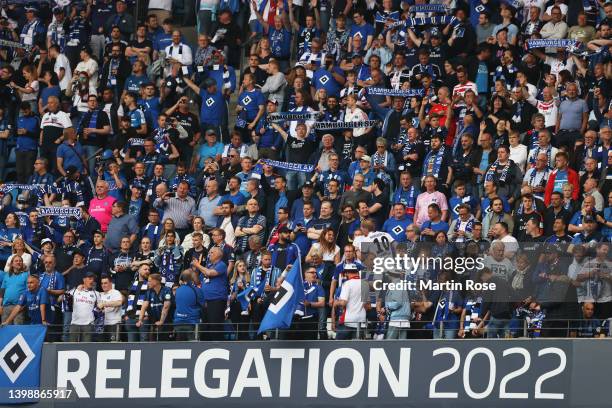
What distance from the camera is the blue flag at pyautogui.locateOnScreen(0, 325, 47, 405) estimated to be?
20433mm

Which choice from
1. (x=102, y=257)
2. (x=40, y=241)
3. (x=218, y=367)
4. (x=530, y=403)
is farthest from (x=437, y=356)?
(x=40, y=241)

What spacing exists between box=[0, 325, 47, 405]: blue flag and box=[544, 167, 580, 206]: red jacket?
6799 mm

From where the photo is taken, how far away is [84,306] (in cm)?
2077

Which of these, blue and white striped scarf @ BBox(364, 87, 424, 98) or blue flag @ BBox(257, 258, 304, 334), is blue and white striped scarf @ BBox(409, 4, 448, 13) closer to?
blue and white striped scarf @ BBox(364, 87, 424, 98)

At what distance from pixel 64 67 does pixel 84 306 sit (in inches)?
262

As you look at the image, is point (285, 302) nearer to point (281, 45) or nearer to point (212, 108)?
point (212, 108)

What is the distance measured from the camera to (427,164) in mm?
21500

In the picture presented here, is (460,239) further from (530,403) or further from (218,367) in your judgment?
(218,367)

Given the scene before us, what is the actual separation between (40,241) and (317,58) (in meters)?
5.19

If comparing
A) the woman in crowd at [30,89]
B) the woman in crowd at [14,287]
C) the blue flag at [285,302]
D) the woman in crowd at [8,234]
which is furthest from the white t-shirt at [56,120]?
the blue flag at [285,302]

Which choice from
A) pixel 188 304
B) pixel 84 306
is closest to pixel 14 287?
pixel 84 306

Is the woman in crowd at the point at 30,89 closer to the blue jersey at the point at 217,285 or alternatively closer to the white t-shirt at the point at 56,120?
the white t-shirt at the point at 56,120

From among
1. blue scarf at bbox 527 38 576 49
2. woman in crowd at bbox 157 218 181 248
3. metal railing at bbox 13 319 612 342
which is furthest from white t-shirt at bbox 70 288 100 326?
blue scarf at bbox 527 38 576 49

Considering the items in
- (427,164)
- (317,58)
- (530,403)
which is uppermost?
(317,58)
